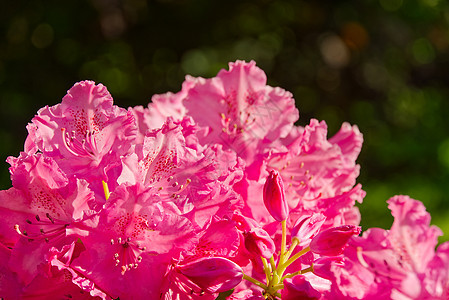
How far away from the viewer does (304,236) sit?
2.83 feet

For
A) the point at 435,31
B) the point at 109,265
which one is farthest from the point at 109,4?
the point at 109,265

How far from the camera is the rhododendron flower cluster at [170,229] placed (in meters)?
0.78

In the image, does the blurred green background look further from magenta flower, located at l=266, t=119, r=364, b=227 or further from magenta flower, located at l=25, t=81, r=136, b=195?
magenta flower, located at l=25, t=81, r=136, b=195

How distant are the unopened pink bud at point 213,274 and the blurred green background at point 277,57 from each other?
2.53 metres

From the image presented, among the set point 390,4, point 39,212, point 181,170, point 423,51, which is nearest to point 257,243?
point 181,170

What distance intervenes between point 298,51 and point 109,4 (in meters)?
1.16

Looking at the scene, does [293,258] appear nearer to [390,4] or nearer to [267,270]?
[267,270]

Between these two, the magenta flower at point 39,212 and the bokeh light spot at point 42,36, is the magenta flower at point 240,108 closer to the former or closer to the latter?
the magenta flower at point 39,212

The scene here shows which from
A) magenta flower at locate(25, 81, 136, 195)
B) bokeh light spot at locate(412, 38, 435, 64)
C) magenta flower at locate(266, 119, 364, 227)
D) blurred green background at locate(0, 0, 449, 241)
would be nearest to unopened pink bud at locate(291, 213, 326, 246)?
magenta flower at locate(266, 119, 364, 227)

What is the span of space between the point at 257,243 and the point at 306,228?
78mm

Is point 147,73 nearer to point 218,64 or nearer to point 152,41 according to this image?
point 152,41

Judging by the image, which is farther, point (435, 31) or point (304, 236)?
point (435, 31)

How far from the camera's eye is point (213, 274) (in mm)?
814

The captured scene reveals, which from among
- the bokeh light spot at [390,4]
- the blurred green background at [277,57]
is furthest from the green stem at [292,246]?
the bokeh light spot at [390,4]
